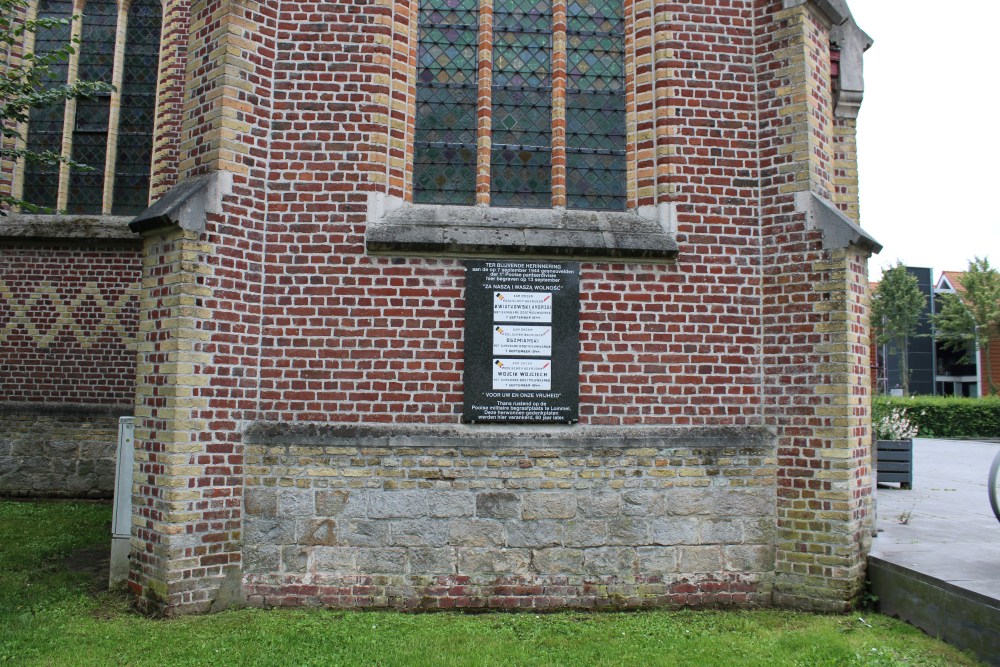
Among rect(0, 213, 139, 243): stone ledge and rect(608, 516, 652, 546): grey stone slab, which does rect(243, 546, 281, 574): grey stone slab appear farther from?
rect(0, 213, 139, 243): stone ledge

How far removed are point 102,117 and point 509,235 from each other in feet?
26.9

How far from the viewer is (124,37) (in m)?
10.4

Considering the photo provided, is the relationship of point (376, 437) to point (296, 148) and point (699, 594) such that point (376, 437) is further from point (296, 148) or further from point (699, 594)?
point (699, 594)

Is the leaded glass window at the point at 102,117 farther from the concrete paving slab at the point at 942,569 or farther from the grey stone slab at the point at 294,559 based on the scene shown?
the concrete paving slab at the point at 942,569

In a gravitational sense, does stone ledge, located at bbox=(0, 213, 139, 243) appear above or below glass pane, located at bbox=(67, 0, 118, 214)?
below

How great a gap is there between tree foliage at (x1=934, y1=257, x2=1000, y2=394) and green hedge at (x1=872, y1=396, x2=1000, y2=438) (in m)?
9.02

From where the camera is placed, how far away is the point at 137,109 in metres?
10.4

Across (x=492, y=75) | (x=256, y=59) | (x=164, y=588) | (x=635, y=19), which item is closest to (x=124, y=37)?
(x=256, y=59)

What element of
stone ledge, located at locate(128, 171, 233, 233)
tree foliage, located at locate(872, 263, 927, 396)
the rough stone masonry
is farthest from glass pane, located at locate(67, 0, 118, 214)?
tree foliage, located at locate(872, 263, 927, 396)

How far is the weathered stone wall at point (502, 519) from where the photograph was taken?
17.9 ft

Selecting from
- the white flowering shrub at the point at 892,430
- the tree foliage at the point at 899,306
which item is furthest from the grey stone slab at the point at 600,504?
the tree foliage at the point at 899,306

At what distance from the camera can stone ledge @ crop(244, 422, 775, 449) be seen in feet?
18.0

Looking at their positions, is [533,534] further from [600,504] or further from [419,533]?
[419,533]

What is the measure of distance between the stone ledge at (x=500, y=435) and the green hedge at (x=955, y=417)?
24.2 meters
